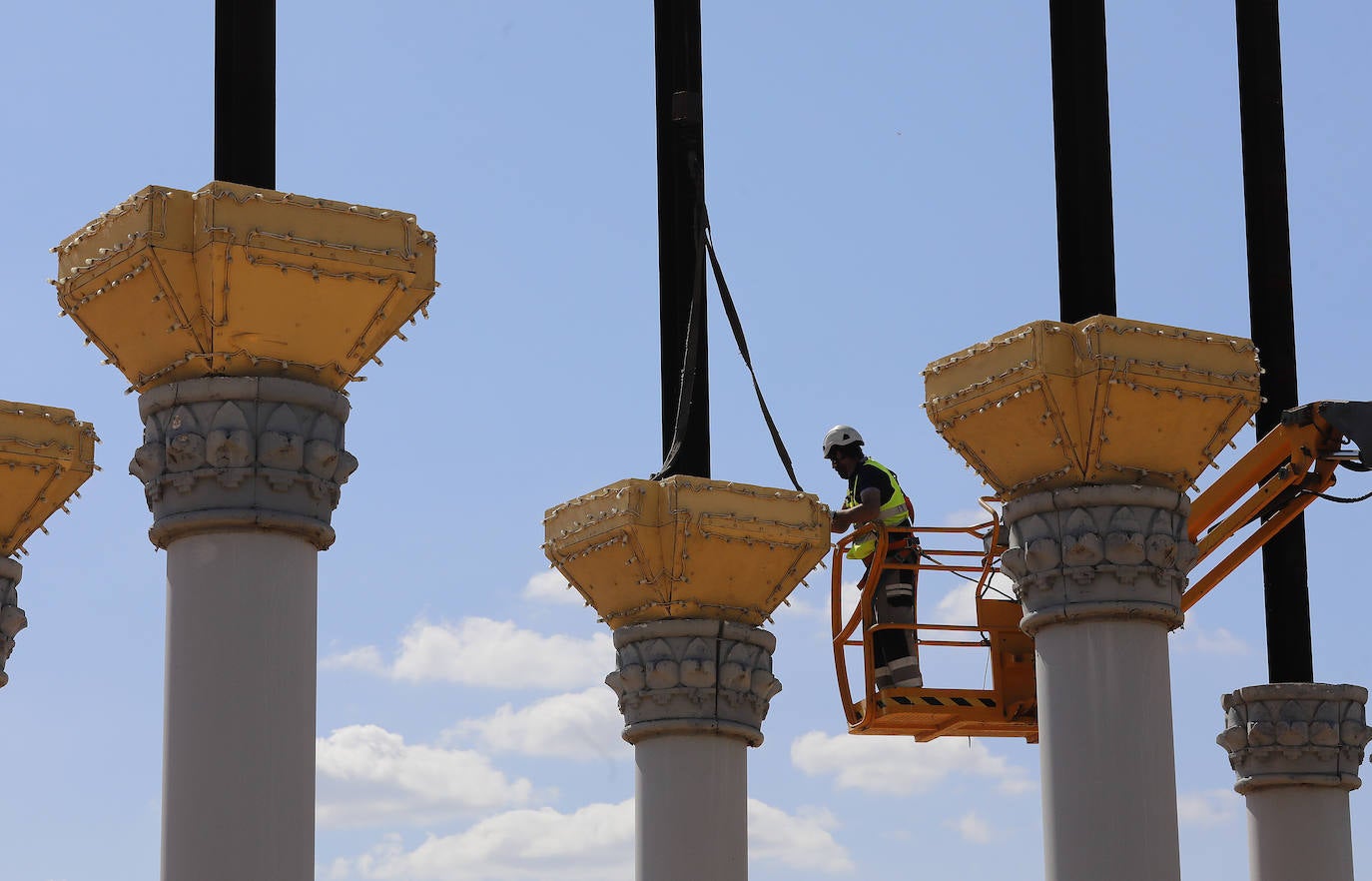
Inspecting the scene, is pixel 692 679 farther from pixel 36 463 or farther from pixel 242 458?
pixel 242 458

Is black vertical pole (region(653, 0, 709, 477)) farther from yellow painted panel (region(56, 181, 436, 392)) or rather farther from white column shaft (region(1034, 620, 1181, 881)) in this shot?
yellow painted panel (region(56, 181, 436, 392))

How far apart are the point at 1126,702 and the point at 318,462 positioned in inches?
211

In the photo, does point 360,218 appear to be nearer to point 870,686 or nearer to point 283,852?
point 283,852

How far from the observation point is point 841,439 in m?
18.7

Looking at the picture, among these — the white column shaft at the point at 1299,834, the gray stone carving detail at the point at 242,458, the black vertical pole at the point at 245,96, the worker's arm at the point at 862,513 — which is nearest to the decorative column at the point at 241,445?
the gray stone carving detail at the point at 242,458

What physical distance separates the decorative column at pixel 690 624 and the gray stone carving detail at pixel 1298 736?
14.6 ft

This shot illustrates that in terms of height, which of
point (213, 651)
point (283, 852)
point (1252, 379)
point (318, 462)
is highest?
point (1252, 379)

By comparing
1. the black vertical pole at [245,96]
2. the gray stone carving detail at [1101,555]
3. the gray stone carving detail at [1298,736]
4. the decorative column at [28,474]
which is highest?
the black vertical pole at [245,96]

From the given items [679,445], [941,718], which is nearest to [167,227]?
[679,445]

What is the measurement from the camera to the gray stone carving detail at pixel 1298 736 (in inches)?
749

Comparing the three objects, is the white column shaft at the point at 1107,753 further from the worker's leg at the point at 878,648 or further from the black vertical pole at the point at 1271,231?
the black vertical pole at the point at 1271,231

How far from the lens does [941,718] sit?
17.7 meters

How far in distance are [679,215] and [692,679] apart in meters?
3.40

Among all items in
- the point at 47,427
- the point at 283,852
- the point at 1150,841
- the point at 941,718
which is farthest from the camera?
the point at 941,718
